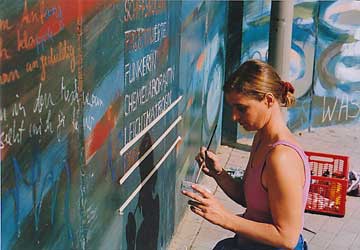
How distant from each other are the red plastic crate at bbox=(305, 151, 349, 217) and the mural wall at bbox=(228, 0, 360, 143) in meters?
2.33

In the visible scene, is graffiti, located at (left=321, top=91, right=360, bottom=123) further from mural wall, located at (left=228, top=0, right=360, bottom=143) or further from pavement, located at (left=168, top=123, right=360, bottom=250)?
pavement, located at (left=168, top=123, right=360, bottom=250)

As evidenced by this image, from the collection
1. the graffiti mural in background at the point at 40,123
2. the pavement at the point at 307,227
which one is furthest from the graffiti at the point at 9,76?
the pavement at the point at 307,227

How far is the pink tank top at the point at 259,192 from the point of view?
9.63 ft

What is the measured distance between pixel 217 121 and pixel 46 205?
5.27 m

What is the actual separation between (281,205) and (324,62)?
21.2 feet

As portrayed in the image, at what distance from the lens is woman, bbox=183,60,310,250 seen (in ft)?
9.26

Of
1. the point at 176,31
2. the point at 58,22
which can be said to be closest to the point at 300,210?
the point at 58,22

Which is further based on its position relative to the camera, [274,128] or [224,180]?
[224,180]

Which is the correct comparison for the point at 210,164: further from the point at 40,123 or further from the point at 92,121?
the point at 40,123

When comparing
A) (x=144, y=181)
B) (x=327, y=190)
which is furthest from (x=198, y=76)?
(x=144, y=181)

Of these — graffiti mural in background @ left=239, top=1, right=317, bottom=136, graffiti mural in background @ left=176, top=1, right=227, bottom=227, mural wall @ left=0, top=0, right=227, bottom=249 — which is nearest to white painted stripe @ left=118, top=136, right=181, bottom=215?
mural wall @ left=0, top=0, right=227, bottom=249

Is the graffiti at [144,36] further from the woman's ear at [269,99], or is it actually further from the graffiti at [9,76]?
the graffiti at [9,76]

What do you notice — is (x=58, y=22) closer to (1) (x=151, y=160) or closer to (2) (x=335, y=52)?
(1) (x=151, y=160)

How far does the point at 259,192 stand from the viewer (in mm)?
2967
